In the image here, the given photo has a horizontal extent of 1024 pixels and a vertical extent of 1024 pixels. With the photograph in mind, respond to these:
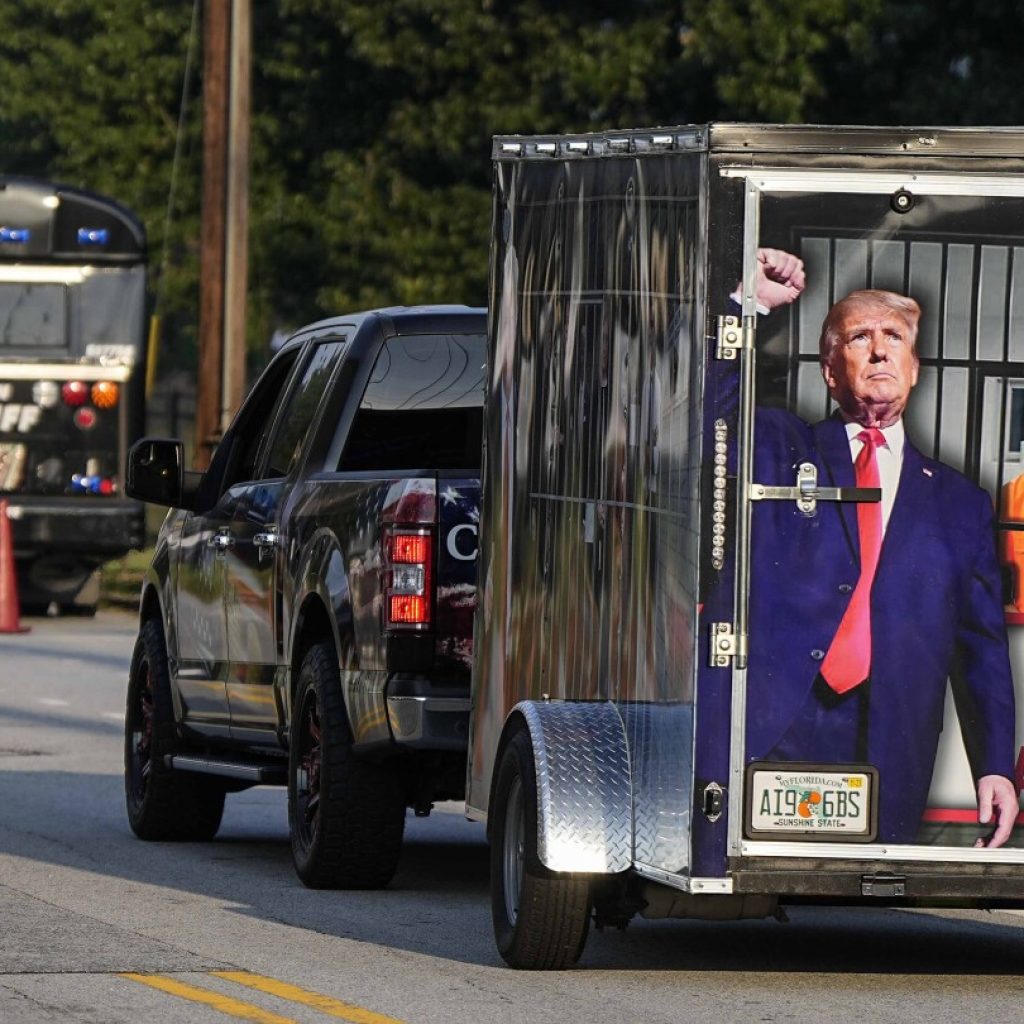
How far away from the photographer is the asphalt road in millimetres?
7746

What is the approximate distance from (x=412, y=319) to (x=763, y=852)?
11.9 ft

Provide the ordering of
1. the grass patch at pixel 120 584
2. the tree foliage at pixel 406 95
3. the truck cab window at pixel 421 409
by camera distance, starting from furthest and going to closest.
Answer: the tree foliage at pixel 406 95, the grass patch at pixel 120 584, the truck cab window at pixel 421 409

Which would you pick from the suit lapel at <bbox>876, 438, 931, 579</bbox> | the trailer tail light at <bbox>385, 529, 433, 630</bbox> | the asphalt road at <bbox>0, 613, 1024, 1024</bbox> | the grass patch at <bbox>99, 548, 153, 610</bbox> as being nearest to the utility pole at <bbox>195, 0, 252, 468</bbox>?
the grass patch at <bbox>99, 548, 153, 610</bbox>

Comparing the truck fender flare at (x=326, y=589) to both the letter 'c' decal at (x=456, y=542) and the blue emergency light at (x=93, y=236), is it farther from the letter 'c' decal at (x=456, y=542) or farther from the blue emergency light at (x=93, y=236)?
the blue emergency light at (x=93, y=236)

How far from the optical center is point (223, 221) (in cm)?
2833

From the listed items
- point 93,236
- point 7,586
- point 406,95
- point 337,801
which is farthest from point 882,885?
point 406,95

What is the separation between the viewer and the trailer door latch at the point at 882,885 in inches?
304

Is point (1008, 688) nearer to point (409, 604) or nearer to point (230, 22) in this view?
point (409, 604)

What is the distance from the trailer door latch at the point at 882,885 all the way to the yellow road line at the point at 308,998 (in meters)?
1.30

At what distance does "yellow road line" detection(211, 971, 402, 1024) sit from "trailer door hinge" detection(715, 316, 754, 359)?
77.0 inches

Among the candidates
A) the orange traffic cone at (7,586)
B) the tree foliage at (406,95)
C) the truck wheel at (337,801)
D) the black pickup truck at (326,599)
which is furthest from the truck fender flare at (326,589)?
the tree foliage at (406,95)

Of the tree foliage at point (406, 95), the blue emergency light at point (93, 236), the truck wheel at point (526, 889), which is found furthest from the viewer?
the tree foliage at point (406, 95)

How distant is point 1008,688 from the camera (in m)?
7.84

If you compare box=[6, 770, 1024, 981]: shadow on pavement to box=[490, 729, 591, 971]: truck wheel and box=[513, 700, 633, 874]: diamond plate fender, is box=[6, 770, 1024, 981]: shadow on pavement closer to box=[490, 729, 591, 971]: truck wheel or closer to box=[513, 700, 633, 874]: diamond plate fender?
box=[490, 729, 591, 971]: truck wheel
